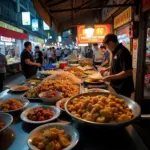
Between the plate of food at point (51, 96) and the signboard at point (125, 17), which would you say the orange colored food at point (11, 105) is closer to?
the plate of food at point (51, 96)

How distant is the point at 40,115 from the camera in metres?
2.03

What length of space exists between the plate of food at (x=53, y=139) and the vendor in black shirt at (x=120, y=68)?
2062mm

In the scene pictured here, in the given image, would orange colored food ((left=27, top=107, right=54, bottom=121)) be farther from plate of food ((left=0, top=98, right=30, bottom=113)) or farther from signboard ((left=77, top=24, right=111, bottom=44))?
signboard ((left=77, top=24, right=111, bottom=44))

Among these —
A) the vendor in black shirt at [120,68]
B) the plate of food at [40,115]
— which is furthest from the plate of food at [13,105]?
the vendor in black shirt at [120,68]

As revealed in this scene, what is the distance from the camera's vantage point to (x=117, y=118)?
64.8 inches

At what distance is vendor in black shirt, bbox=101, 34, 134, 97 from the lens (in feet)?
11.2

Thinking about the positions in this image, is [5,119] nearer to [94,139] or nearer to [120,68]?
[94,139]

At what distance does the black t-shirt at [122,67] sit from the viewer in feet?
11.2

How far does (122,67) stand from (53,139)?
2422mm

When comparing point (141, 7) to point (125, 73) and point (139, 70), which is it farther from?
point (125, 73)

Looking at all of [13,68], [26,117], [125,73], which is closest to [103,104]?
[26,117]

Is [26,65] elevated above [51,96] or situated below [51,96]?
above

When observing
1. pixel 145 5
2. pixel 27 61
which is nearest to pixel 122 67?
pixel 145 5

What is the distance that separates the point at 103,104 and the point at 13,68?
13.3 metres
